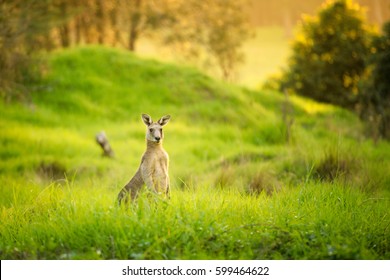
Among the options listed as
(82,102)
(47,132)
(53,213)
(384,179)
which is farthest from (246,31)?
(53,213)

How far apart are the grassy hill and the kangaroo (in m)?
0.28

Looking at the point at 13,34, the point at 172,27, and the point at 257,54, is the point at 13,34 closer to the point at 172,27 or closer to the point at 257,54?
the point at 172,27

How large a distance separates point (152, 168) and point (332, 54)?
64.0ft

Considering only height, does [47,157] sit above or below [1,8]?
below

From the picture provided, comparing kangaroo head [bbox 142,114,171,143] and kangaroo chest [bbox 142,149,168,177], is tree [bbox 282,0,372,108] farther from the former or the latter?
kangaroo head [bbox 142,114,171,143]

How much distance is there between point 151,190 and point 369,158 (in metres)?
6.67

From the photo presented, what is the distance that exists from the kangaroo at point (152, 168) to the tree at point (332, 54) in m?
16.9

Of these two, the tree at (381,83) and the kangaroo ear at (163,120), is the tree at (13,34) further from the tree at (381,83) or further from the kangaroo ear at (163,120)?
the tree at (381,83)

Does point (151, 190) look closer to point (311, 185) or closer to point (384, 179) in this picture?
point (311, 185)

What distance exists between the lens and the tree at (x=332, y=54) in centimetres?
2334

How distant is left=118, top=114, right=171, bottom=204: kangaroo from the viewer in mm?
6699

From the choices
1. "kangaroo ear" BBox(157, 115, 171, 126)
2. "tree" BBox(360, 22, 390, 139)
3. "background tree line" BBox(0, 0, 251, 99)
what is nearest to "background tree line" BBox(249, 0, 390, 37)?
"tree" BBox(360, 22, 390, 139)

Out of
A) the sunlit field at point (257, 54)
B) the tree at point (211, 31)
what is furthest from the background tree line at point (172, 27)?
the sunlit field at point (257, 54)

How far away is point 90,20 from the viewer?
29.8m
